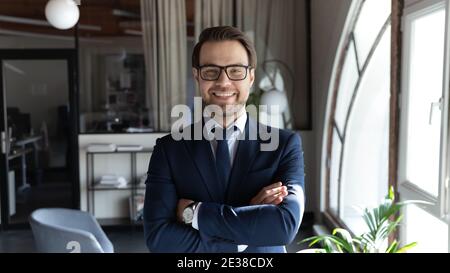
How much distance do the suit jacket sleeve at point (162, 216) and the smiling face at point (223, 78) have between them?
0.65 ft

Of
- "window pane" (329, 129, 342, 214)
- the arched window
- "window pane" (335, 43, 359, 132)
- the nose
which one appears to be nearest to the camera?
the nose

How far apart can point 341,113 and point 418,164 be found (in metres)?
1.73

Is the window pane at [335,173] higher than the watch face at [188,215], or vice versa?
the watch face at [188,215]

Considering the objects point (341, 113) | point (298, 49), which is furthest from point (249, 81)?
Answer: point (298, 49)

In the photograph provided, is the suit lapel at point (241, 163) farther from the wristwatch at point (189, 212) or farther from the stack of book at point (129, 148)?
the stack of book at point (129, 148)

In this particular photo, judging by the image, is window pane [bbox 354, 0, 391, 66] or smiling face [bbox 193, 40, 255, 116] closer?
smiling face [bbox 193, 40, 255, 116]

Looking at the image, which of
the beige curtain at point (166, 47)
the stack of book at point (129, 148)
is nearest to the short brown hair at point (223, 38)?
the stack of book at point (129, 148)

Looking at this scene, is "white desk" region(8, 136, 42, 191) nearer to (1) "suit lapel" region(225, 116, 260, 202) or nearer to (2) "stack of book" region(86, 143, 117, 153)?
(2) "stack of book" region(86, 143, 117, 153)

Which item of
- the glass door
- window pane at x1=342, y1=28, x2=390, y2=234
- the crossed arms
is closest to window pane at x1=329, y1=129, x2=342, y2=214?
window pane at x1=342, y1=28, x2=390, y2=234

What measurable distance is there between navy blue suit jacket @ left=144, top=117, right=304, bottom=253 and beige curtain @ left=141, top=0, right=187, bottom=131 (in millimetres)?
3429

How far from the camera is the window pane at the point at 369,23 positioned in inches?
109

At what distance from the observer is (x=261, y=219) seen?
3.29 feet

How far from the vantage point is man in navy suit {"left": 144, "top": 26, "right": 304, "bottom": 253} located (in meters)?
0.97
